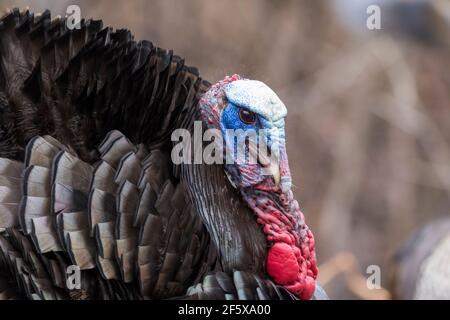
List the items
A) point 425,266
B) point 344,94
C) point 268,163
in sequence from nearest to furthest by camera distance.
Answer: point 268,163 → point 425,266 → point 344,94

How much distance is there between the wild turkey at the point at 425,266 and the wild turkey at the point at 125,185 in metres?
1.32

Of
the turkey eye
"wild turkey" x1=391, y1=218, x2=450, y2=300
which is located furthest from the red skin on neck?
"wild turkey" x1=391, y1=218, x2=450, y2=300

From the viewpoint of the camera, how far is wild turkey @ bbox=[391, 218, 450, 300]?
11.8 feet

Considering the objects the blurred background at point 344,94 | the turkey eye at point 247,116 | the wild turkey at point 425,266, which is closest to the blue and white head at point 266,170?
the turkey eye at point 247,116

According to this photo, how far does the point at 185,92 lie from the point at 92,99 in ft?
0.98

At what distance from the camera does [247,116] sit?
2.34m

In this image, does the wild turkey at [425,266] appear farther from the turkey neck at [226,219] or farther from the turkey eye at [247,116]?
the turkey eye at [247,116]

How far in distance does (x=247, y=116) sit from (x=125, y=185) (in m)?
0.42

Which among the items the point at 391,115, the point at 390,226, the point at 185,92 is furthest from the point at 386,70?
the point at 185,92

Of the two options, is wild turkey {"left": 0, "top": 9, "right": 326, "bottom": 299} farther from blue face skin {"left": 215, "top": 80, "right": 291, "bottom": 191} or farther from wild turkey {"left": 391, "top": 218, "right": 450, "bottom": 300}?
wild turkey {"left": 391, "top": 218, "right": 450, "bottom": 300}

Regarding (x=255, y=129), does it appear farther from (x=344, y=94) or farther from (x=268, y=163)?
(x=344, y=94)

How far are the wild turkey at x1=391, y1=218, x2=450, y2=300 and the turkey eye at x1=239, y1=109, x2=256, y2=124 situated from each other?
1.63 m

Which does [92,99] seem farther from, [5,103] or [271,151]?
[271,151]

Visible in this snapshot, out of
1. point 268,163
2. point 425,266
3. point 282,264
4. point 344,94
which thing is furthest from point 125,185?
point 344,94
